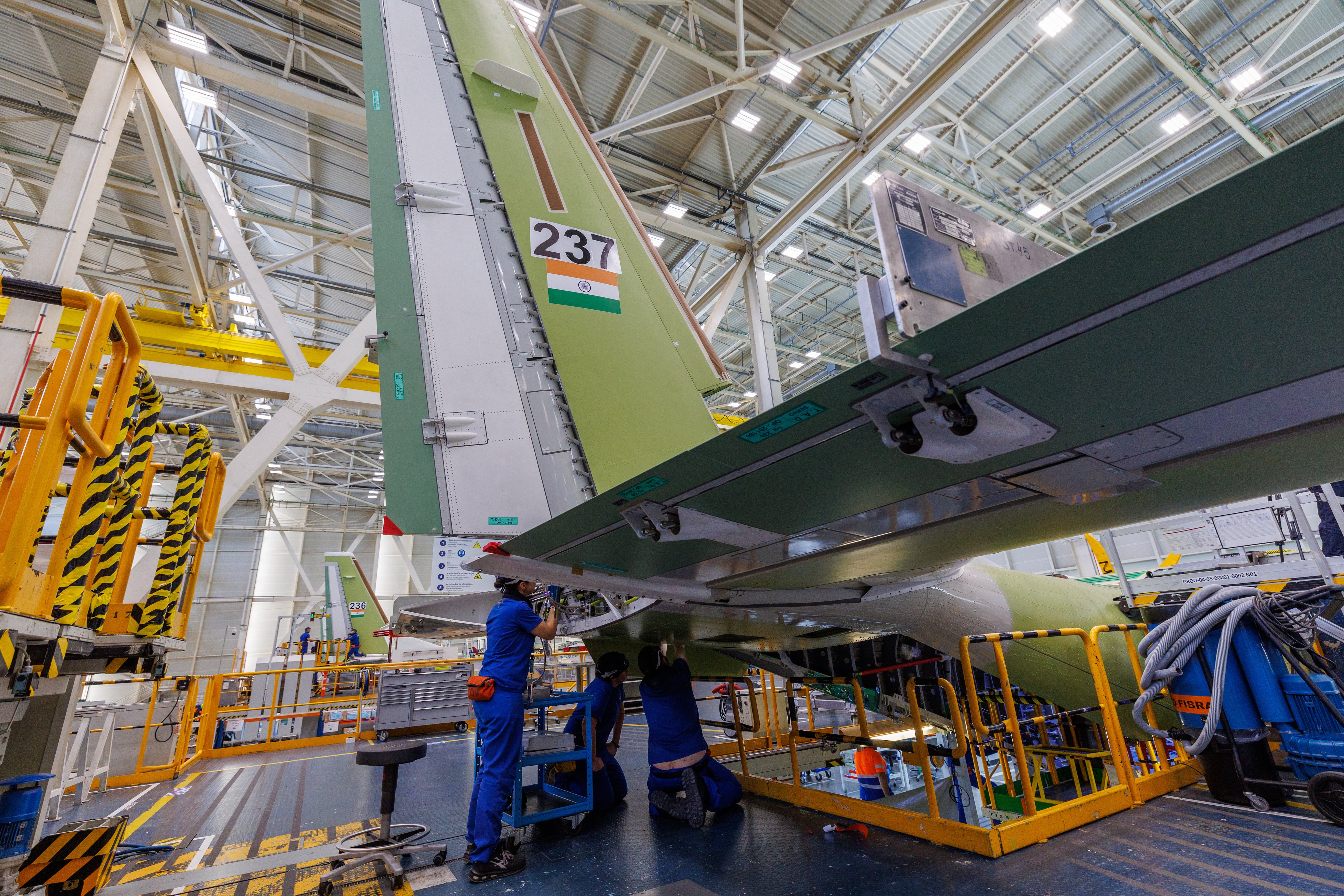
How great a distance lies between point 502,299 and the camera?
10.6ft

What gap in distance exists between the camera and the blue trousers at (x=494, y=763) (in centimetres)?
383

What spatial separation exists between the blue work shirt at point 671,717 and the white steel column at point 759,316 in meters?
6.84

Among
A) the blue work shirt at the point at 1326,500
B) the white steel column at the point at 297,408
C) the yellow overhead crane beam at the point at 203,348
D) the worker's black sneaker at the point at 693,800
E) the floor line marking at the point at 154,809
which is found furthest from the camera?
the yellow overhead crane beam at the point at 203,348

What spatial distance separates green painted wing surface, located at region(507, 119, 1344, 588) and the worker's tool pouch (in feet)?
6.67

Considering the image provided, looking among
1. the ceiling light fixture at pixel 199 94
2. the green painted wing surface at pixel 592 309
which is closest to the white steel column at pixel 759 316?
the green painted wing surface at pixel 592 309

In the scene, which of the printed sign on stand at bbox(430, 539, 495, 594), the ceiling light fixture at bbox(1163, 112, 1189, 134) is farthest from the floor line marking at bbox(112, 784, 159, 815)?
the ceiling light fixture at bbox(1163, 112, 1189, 134)

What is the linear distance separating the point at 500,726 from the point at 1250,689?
5.26 meters

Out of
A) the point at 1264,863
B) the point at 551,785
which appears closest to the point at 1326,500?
the point at 1264,863

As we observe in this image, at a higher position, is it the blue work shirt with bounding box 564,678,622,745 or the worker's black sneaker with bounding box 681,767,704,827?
the blue work shirt with bounding box 564,678,622,745

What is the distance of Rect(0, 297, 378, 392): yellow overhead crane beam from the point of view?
9516 mm

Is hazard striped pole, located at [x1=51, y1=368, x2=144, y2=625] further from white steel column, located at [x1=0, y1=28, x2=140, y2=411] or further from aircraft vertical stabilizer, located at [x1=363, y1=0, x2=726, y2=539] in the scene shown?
white steel column, located at [x1=0, y1=28, x2=140, y2=411]

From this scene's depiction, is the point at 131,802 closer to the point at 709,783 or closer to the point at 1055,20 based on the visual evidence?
the point at 709,783

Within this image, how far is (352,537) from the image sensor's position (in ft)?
101

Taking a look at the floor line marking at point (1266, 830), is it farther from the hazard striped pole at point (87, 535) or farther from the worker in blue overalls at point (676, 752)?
the hazard striped pole at point (87, 535)
